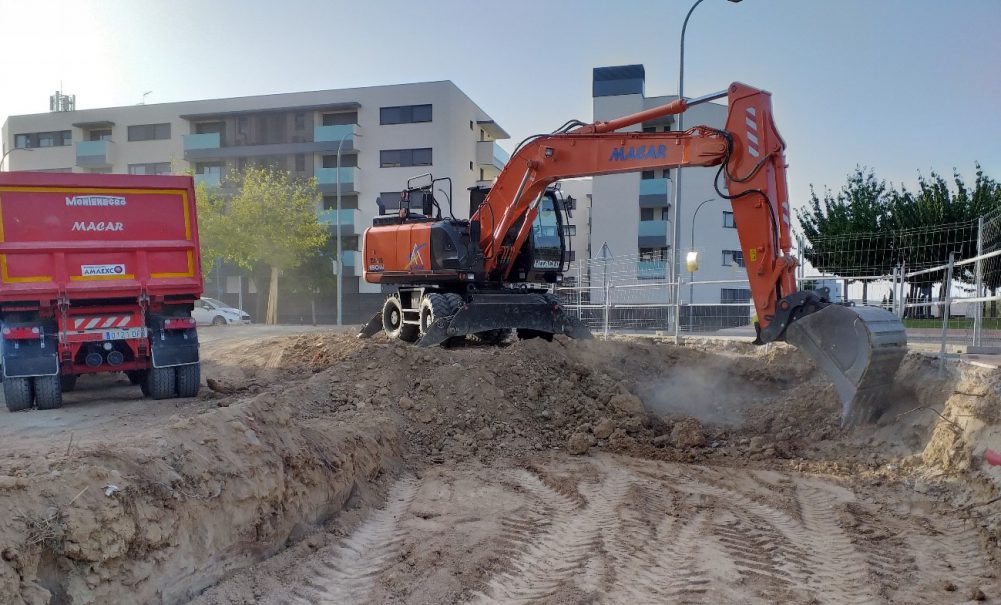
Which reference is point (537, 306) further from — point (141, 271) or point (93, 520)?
point (93, 520)

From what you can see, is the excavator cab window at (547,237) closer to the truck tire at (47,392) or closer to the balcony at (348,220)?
the truck tire at (47,392)

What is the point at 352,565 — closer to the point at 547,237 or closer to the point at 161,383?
the point at 161,383

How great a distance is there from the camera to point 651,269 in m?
16.8

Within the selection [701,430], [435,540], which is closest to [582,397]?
[701,430]

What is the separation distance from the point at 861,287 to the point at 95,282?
11.0 metres

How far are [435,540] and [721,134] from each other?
18.4 feet

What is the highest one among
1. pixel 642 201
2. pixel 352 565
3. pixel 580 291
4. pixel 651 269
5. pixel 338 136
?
pixel 338 136

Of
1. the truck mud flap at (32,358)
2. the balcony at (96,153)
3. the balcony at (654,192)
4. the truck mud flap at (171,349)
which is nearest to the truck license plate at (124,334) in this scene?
the truck mud flap at (171,349)

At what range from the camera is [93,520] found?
3762 millimetres

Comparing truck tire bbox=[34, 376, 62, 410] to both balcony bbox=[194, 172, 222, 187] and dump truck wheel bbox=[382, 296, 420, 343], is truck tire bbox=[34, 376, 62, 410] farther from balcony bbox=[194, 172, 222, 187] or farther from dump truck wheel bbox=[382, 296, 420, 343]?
balcony bbox=[194, 172, 222, 187]

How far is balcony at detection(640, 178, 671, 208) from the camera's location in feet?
125

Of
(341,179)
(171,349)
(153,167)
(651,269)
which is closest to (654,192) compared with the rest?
(341,179)

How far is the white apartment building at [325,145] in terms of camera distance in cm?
3888

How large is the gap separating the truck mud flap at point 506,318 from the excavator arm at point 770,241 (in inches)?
116
